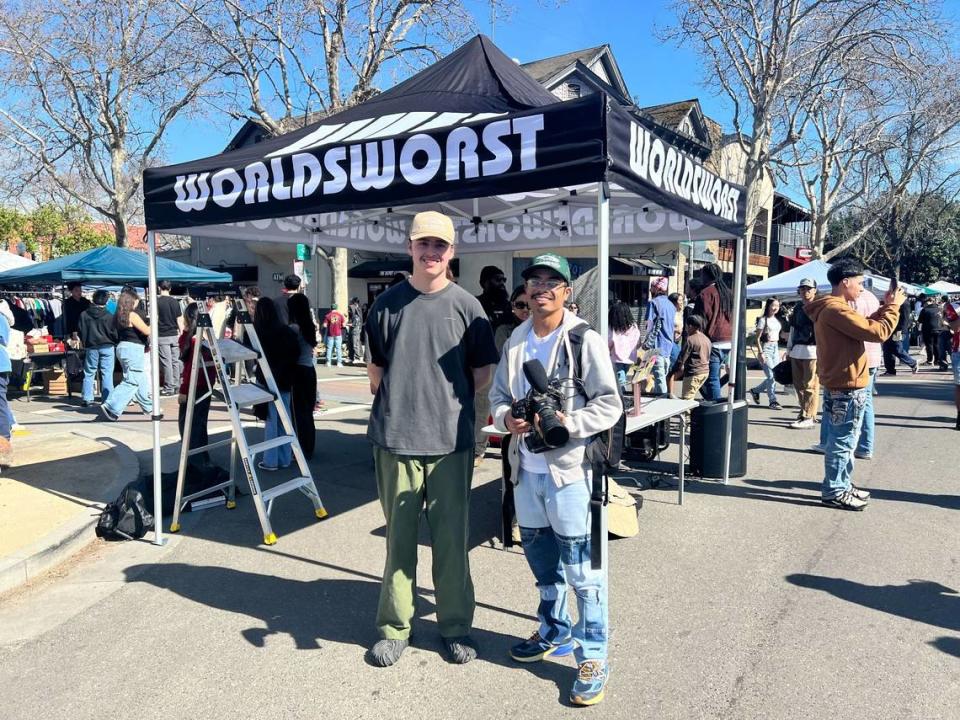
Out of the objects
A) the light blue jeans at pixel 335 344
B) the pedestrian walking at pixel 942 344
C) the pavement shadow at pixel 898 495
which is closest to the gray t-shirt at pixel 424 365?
the pavement shadow at pixel 898 495

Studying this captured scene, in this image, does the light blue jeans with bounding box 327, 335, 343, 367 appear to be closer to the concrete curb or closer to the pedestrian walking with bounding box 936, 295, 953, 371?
the concrete curb

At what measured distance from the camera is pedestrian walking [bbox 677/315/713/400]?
7.59m

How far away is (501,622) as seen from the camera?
141 inches

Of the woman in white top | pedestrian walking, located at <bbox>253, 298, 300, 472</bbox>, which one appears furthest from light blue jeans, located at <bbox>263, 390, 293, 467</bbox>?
the woman in white top

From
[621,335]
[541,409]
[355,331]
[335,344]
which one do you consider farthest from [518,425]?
[355,331]

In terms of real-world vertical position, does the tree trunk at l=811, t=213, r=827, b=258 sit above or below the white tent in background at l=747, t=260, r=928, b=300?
above

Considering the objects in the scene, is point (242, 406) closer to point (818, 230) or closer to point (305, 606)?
point (305, 606)

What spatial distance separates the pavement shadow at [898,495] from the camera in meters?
5.61

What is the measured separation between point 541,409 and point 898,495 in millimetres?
4713

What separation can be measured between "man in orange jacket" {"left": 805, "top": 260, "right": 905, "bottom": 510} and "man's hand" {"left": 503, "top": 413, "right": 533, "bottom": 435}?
11.5 ft

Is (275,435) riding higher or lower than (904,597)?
higher

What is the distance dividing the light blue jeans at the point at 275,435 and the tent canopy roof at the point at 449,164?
5.41 feet

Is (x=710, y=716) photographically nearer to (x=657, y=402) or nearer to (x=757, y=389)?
(x=657, y=402)

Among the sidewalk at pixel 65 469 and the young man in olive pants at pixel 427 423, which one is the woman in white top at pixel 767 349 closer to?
the sidewalk at pixel 65 469
